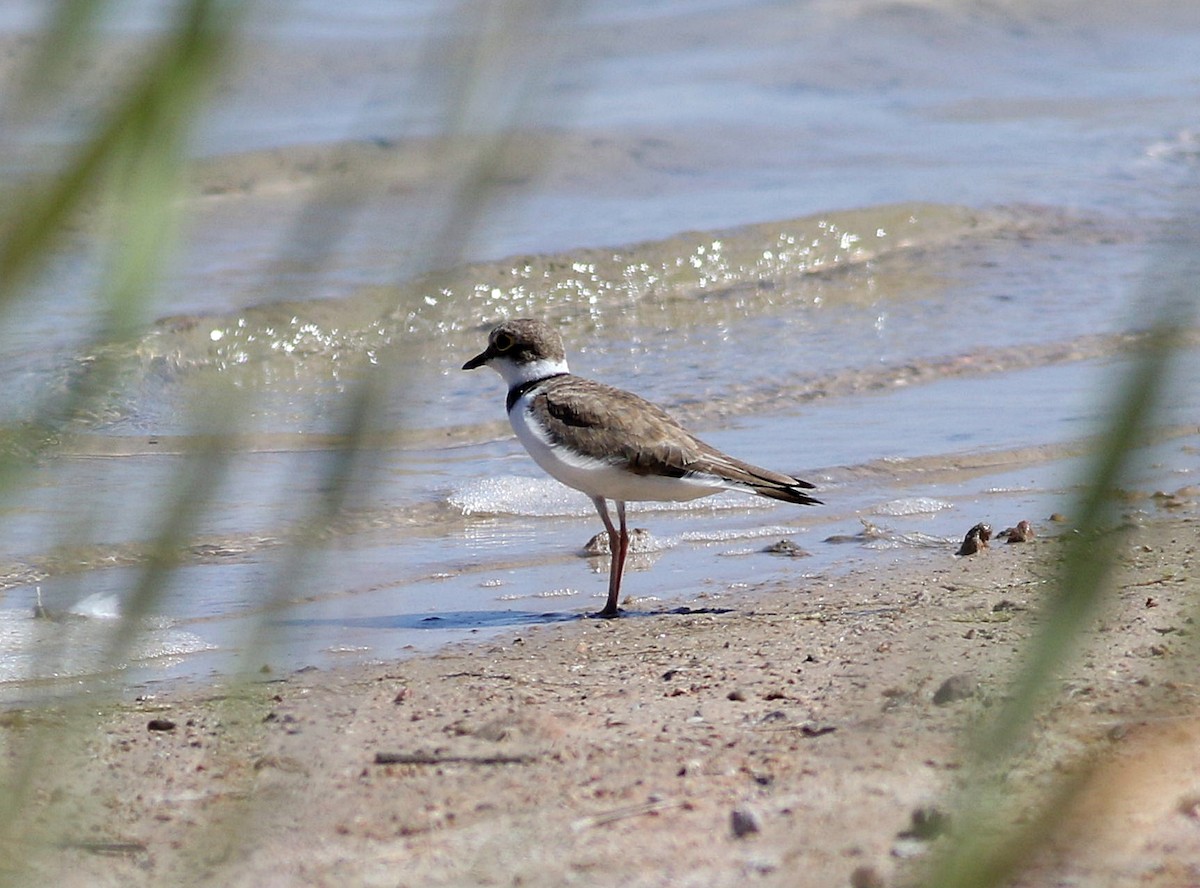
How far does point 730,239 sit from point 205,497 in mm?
13302

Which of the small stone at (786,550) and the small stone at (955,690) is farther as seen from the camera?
the small stone at (786,550)

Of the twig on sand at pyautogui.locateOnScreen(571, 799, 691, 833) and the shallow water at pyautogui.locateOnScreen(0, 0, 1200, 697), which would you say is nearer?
the shallow water at pyautogui.locateOnScreen(0, 0, 1200, 697)

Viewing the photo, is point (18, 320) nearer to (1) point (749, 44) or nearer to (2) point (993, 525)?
(2) point (993, 525)

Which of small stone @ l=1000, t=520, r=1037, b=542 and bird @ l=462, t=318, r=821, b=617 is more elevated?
bird @ l=462, t=318, r=821, b=617

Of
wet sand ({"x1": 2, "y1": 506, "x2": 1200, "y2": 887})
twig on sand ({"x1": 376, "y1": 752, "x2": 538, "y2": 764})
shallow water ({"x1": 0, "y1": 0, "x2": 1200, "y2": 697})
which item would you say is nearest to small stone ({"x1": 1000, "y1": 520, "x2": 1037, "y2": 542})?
shallow water ({"x1": 0, "y1": 0, "x2": 1200, "y2": 697})

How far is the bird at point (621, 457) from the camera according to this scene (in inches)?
259

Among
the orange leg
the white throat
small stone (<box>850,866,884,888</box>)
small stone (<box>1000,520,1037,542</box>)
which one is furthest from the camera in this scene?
the white throat

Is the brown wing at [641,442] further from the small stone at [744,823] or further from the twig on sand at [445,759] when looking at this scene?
the small stone at [744,823]

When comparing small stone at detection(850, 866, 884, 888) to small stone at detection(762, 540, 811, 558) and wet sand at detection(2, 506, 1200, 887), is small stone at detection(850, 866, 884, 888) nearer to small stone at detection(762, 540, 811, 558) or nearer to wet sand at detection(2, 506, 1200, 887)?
wet sand at detection(2, 506, 1200, 887)

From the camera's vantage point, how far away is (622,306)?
13.0 meters

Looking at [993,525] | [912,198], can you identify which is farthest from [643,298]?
[993,525]

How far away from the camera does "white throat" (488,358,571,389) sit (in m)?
7.44

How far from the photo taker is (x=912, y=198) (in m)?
15.6

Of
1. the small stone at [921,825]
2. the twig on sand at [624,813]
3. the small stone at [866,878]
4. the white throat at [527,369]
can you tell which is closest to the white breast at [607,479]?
the white throat at [527,369]
